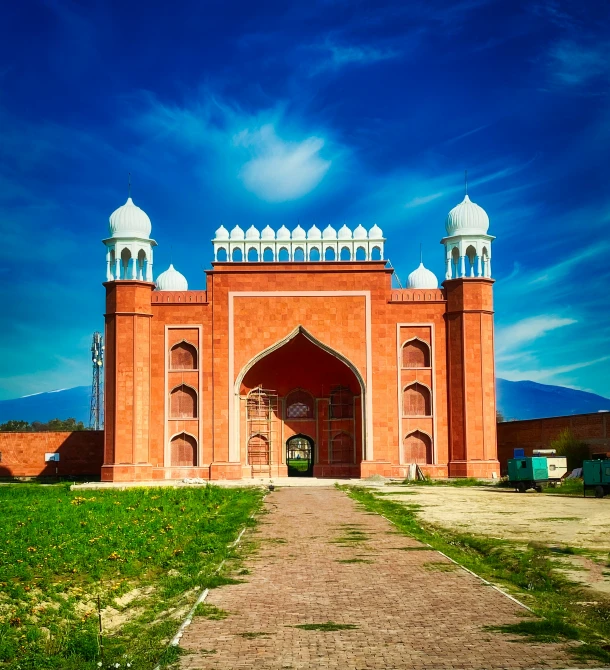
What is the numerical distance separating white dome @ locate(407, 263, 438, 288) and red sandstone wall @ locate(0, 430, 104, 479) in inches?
560

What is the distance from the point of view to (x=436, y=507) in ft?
59.7

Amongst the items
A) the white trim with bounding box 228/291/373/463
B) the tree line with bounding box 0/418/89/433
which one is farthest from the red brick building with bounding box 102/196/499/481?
the tree line with bounding box 0/418/89/433

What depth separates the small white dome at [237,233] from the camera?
1288 inches

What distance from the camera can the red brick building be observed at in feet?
102

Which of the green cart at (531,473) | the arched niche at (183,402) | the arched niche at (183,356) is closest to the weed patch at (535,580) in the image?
the green cart at (531,473)

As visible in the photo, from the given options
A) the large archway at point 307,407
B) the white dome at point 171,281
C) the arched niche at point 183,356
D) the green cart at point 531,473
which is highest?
the white dome at point 171,281

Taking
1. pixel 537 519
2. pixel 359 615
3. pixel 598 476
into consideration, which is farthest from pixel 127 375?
pixel 359 615

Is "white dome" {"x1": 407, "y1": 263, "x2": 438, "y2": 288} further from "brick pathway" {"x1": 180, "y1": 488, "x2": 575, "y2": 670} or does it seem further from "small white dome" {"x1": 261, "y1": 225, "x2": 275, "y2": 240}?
"brick pathway" {"x1": 180, "y1": 488, "x2": 575, "y2": 670}

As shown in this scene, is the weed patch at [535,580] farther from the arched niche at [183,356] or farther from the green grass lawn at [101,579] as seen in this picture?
the arched niche at [183,356]

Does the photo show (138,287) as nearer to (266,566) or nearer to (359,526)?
(359,526)

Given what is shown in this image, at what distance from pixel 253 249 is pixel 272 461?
801cm

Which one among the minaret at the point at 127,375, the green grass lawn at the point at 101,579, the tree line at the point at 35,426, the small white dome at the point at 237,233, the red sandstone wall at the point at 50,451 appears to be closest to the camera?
the green grass lawn at the point at 101,579

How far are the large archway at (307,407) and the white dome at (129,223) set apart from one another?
6.57 metres

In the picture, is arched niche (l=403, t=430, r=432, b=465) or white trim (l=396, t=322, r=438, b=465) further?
arched niche (l=403, t=430, r=432, b=465)
